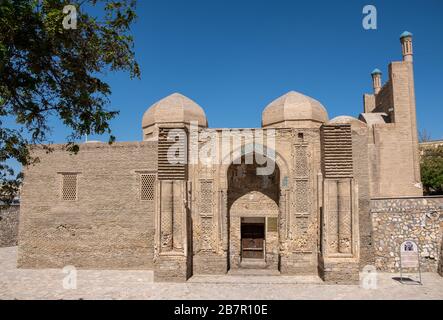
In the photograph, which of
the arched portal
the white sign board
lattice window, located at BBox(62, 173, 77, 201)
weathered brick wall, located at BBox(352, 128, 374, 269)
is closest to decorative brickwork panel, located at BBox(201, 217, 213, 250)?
the arched portal

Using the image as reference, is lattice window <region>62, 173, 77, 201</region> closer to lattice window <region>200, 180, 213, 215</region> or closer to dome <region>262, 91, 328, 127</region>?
lattice window <region>200, 180, 213, 215</region>

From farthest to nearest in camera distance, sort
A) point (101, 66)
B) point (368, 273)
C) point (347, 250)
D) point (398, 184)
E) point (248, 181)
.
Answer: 1. point (398, 184)
2. point (248, 181)
3. point (368, 273)
4. point (347, 250)
5. point (101, 66)

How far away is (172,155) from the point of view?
504 inches

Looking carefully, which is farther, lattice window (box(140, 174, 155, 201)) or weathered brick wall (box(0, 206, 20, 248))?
weathered brick wall (box(0, 206, 20, 248))

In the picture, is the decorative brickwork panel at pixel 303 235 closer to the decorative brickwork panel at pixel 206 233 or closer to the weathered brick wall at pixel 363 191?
the weathered brick wall at pixel 363 191

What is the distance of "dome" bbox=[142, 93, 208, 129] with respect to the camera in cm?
1839

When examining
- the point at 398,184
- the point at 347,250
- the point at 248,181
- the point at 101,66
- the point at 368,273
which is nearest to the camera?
the point at 101,66

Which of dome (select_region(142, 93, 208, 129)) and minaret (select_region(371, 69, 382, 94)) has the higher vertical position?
minaret (select_region(371, 69, 382, 94))

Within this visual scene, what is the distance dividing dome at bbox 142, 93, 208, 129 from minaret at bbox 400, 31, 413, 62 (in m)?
12.7

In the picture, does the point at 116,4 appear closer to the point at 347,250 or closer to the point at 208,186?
the point at 208,186

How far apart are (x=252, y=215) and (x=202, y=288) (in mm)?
3650

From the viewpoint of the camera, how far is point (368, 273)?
43.2 ft

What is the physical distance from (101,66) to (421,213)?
12.4m

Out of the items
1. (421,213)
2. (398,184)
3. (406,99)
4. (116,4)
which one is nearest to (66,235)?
(116,4)
